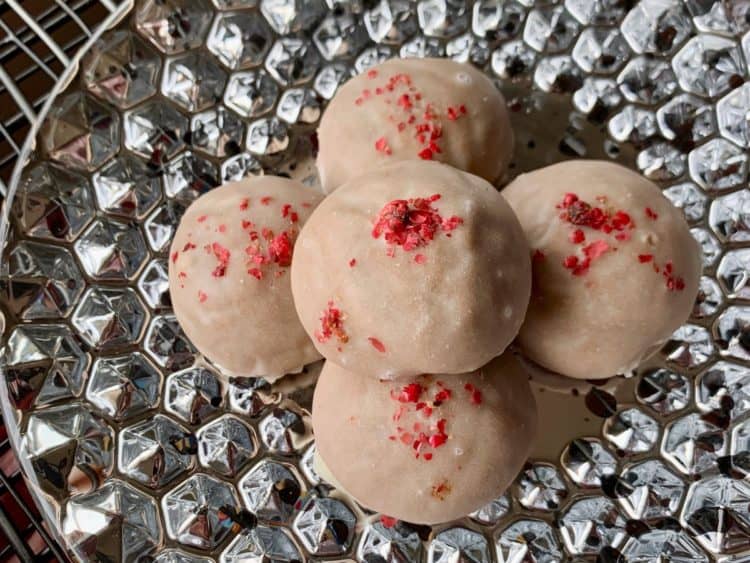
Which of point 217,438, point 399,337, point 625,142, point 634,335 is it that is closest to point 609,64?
point 625,142

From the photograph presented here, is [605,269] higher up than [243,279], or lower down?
lower down

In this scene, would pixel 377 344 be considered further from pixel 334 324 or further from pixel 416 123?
pixel 416 123

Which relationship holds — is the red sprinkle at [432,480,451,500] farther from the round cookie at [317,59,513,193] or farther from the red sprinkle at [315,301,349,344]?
the round cookie at [317,59,513,193]

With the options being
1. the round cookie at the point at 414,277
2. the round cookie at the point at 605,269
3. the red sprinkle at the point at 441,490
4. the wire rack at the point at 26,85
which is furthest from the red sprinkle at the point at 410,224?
the wire rack at the point at 26,85

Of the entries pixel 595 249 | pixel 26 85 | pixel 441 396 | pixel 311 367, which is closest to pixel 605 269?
pixel 595 249

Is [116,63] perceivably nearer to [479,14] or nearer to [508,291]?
[479,14]
